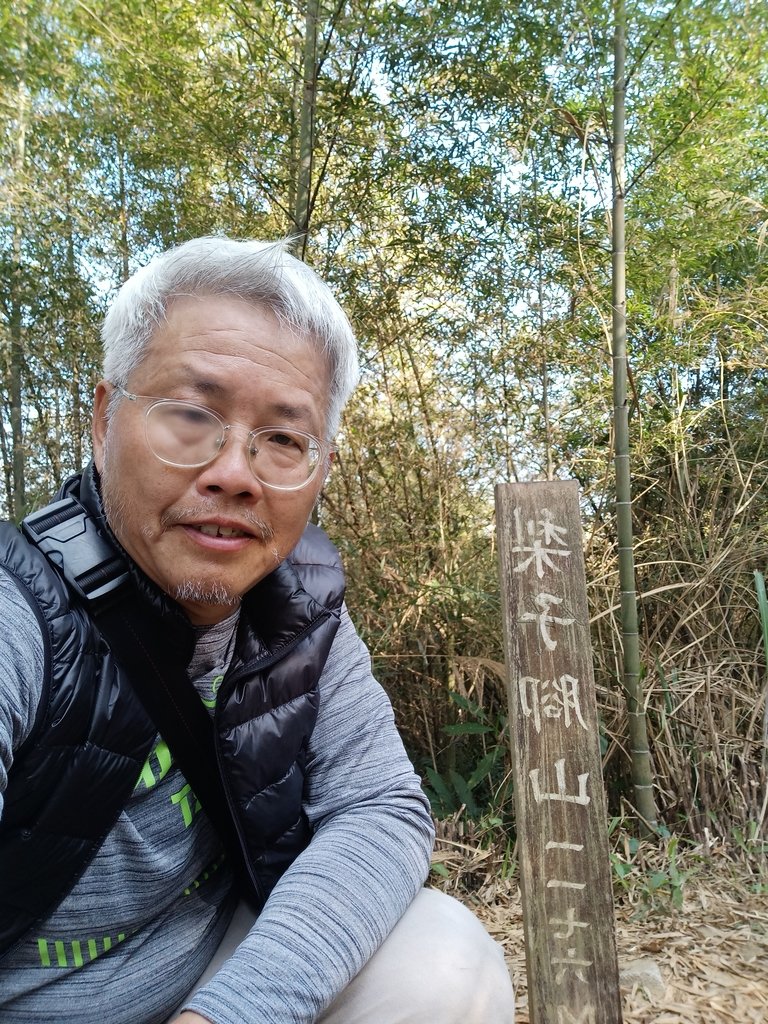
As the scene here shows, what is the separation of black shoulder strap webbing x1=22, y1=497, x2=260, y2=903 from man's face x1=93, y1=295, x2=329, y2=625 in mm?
50

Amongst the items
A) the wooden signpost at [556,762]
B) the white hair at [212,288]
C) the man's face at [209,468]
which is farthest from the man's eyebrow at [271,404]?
the wooden signpost at [556,762]

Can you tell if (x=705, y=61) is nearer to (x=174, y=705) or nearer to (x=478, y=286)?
(x=478, y=286)

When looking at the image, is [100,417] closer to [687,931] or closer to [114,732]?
[114,732]

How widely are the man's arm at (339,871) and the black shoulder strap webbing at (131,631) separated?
177 millimetres

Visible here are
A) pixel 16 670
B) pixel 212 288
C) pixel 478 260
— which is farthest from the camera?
pixel 478 260

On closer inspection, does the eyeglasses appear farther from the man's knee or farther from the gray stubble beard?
the man's knee

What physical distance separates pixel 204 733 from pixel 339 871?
272 mm

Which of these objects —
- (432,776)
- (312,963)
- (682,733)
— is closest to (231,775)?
(312,963)

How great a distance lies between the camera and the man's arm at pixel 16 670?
2.65 feet

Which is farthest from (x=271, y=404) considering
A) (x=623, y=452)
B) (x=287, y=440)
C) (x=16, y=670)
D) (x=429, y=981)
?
(x=623, y=452)

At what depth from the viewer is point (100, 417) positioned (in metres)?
1.12

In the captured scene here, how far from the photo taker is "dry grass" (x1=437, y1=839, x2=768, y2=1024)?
1.71 metres

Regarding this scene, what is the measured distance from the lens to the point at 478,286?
2.94 meters

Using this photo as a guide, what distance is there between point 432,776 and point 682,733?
90 cm
